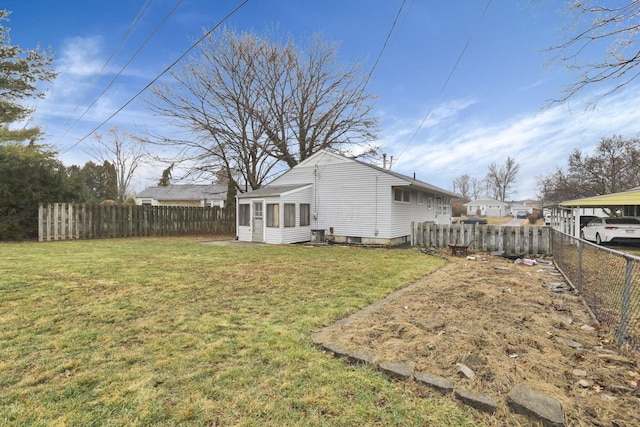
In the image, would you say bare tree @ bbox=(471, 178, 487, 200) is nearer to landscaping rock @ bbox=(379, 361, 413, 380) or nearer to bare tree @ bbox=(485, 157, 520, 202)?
bare tree @ bbox=(485, 157, 520, 202)

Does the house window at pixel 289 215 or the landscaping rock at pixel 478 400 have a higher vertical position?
the house window at pixel 289 215

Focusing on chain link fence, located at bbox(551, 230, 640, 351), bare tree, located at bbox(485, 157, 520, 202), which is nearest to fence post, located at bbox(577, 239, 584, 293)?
chain link fence, located at bbox(551, 230, 640, 351)

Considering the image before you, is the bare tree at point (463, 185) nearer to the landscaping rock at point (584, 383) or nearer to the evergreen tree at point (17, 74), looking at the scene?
the evergreen tree at point (17, 74)

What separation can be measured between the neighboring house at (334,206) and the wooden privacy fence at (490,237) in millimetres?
1476

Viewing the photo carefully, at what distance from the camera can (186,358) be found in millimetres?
2764

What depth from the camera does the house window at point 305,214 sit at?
1421 cm

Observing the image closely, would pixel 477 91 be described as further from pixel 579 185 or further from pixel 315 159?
pixel 579 185

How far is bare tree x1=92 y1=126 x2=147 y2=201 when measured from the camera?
30.1 meters

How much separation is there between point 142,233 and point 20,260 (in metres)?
8.25

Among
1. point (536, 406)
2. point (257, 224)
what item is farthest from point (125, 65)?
point (536, 406)

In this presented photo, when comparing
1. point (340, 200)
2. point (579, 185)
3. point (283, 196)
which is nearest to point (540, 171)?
point (579, 185)

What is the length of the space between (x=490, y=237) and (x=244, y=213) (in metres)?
10.7

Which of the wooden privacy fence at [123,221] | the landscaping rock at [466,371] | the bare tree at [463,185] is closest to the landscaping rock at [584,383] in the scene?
the landscaping rock at [466,371]

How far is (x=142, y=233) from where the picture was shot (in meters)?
15.9
